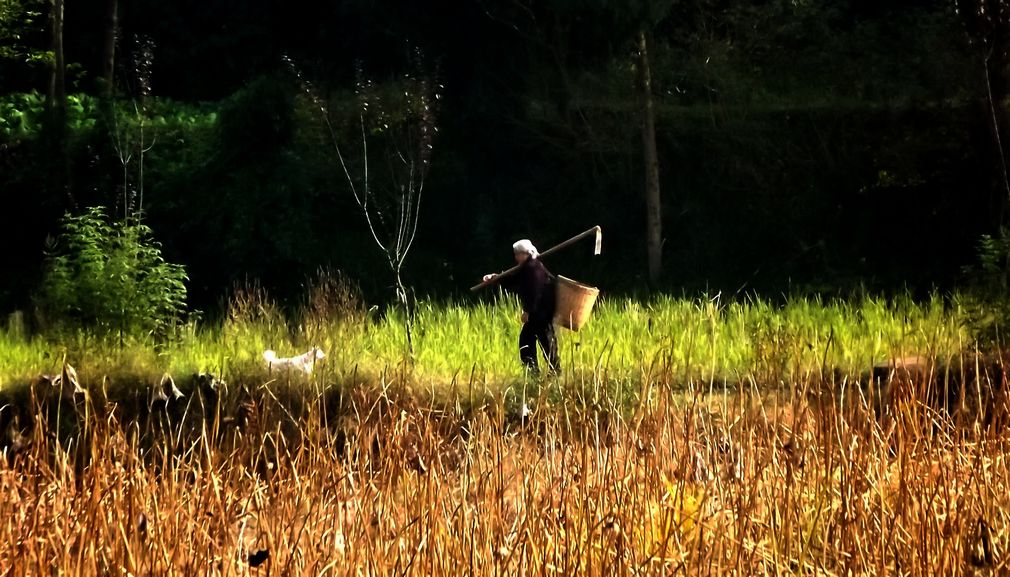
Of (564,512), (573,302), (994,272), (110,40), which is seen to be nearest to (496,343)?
(573,302)

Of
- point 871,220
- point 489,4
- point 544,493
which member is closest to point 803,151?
point 871,220

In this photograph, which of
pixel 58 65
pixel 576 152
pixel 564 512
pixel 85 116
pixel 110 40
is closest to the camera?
pixel 564 512

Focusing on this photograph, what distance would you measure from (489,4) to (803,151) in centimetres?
388

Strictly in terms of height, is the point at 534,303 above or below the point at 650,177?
below

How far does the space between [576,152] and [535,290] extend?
6.99 meters

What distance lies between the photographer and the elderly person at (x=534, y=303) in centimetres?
795

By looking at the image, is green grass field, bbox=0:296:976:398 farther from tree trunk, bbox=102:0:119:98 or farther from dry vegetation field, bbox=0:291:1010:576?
tree trunk, bbox=102:0:119:98

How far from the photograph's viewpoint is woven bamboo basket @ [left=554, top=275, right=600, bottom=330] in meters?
7.70

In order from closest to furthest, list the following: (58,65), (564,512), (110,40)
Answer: (564,512) → (58,65) → (110,40)

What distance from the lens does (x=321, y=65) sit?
52.7ft

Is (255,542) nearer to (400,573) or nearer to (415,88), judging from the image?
(400,573)

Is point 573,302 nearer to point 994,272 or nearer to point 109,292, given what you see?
point 994,272

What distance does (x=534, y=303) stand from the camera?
7945 mm

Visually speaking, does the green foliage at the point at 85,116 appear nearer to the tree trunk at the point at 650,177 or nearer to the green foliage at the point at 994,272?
the tree trunk at the point at 650,177
